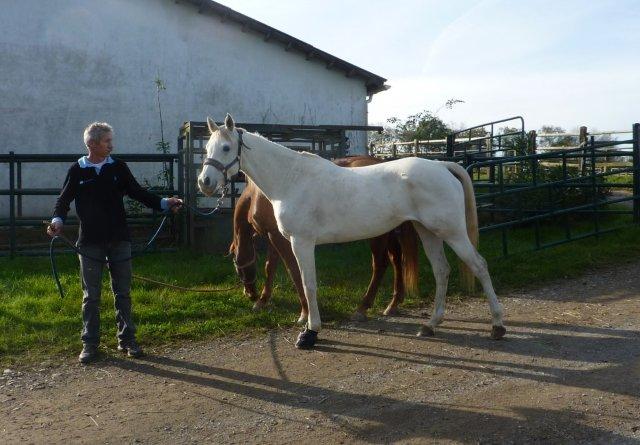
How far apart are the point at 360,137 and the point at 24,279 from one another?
9.44 m

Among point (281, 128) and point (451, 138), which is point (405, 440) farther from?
point (451, 138)

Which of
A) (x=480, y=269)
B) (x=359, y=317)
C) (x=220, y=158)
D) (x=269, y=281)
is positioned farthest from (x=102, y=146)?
(x=480, y=269)

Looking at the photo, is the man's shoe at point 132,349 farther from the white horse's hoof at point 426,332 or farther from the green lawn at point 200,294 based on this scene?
the white horse's hoof at point 426,332

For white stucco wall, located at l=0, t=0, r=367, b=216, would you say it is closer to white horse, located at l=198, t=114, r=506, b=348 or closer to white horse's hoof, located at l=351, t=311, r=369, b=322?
white horse's hoof, located at l=351, t=311, r=369, b=322

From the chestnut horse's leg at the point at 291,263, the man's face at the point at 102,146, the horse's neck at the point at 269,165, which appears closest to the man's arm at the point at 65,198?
the man's face at the point at 102,146

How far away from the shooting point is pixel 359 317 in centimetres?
602

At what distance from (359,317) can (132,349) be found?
2.11 m

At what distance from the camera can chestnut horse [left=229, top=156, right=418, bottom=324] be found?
6.05 meters

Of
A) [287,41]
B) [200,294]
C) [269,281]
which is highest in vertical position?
[287,41]

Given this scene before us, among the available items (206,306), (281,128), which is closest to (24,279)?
(206,306)

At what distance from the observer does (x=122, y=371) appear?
4695 millimetres

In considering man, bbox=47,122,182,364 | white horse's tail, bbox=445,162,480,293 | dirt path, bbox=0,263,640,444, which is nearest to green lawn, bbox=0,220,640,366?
man, bbox=47,122,182,364

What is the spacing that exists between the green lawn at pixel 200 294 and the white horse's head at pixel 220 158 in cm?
144

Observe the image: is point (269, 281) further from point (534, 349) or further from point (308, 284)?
point (534, 349)
